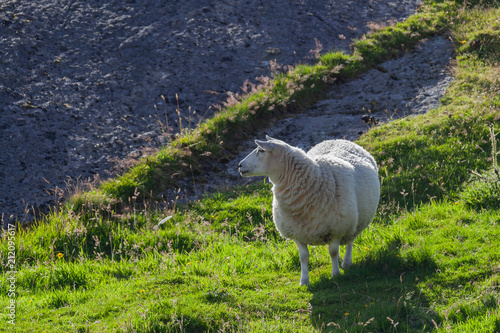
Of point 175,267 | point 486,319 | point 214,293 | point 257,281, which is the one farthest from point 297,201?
point 486,319

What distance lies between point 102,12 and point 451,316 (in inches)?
498

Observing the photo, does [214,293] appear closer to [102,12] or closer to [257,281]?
[257,281]

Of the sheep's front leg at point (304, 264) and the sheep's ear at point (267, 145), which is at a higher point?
the sheep's ear at point (267, 145)

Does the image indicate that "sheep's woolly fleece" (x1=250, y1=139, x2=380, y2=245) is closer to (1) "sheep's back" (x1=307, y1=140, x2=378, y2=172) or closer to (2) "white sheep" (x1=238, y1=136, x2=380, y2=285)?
(2) "white sheep" (x1=238, y1=136, x2=380, y2=285)

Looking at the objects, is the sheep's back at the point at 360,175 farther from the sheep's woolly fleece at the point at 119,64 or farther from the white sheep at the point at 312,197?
the sheep's woolly fleece at the point at 119,64

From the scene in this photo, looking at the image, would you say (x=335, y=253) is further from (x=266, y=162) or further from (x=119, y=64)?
(x=119, y=64)

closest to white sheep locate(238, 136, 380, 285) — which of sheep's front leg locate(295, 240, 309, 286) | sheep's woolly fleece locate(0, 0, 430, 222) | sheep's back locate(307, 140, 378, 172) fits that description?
sheep's front leg locate(295, 240, 309, 286)

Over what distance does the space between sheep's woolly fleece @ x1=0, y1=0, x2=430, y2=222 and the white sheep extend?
15.0 ft

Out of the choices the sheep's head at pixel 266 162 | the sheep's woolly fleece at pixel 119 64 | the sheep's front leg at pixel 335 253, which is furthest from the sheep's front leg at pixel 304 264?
the sheep's woolly fleece at pixel 119 64

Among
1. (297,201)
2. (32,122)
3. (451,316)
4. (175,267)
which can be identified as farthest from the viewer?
(32,122)

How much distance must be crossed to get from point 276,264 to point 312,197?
4.26 feet

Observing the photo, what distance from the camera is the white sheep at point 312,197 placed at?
5891 millimetres

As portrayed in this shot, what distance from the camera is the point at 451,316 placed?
4.56 metres

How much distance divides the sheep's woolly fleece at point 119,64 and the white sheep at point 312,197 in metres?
4.57
